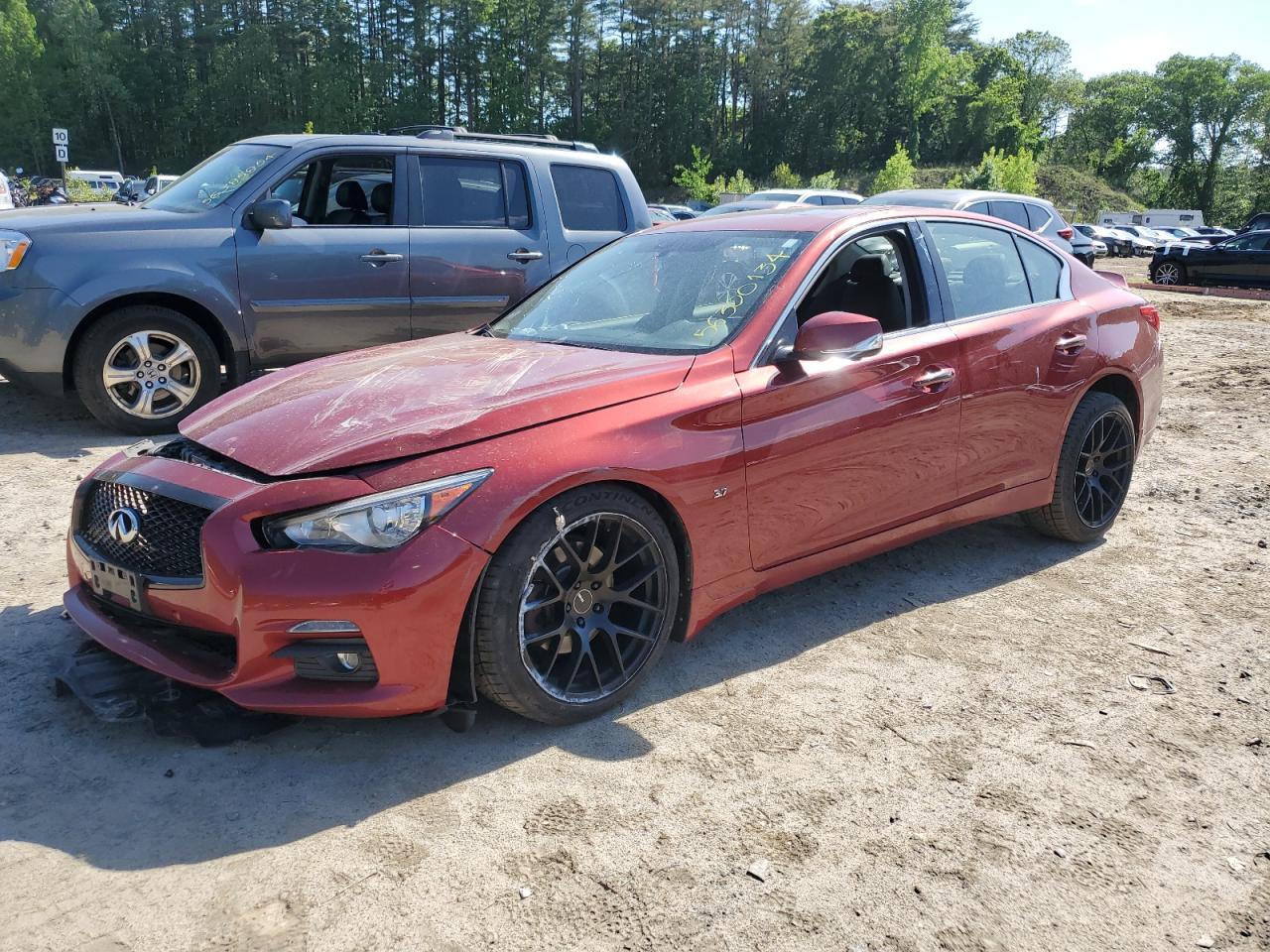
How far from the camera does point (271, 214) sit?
20.8ft

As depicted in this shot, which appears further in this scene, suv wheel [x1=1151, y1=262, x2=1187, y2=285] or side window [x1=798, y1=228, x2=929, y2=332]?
suv wheel [x1=1151, y1=262, x2=1187, y2=285]

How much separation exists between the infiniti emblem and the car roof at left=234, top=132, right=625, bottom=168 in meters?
4.14

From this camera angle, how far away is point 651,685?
11.3ft

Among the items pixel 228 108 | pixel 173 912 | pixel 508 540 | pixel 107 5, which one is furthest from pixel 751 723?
pixel 107 5

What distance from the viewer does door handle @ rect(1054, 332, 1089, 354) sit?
14.7ft

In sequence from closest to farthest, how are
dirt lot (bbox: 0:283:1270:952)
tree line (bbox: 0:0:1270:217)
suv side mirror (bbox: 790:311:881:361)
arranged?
dirt lot (bbox: 0:283:1270:952) → suv side mirror (bbox: 790:311:881:361) → tree line (bbox: 0:0:1270:217)

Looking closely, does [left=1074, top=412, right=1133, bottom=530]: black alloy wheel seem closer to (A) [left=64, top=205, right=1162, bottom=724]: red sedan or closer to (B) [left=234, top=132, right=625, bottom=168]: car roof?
(A) [left=64, top=205, right=1162, bottom=724]: red sedan

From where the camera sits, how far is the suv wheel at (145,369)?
610 cm

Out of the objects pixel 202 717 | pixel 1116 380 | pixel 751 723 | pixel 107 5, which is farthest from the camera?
pixel 107 5

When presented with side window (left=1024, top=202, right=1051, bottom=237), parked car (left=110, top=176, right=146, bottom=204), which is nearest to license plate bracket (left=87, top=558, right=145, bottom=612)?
parked car (left=110, top=176, right=146, bottom=204)

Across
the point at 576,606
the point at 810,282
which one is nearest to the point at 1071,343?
the point at 810,282

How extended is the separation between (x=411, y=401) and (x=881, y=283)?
2.03m

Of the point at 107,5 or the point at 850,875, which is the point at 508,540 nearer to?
the point at 850,875

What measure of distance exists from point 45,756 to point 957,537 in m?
4.01
